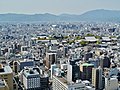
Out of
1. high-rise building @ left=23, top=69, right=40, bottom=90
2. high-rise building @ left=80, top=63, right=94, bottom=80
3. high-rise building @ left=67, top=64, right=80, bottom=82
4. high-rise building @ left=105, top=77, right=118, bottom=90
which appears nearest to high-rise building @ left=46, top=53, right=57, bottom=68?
high-rise building @ left=67, top=64, right=80, bottom=82

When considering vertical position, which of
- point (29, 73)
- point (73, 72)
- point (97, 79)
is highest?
point (29, 73)

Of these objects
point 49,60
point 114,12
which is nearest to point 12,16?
point 114,12

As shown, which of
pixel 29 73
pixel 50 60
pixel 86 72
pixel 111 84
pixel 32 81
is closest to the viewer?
pixel 111 84

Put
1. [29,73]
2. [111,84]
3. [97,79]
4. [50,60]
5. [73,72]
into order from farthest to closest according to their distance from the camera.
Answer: [50,60], [73,72], [97,79], [29,73], [111,84]

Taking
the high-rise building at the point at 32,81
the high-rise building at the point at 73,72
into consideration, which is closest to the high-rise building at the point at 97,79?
the high-rise building at the point at 73,72

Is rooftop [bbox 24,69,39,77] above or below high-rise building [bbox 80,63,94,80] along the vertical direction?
above

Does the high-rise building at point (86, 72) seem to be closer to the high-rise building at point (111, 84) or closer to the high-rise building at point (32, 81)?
the high-rise building at point (111, 84)

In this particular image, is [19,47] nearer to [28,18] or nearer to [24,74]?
[24,74]

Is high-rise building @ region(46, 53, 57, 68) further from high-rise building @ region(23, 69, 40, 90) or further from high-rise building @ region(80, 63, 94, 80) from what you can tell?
high-rise building @ region(23, 69, 40, 90)

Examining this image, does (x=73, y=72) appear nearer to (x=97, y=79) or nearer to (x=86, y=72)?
(x=86, y=72)

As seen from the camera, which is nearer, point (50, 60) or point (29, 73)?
point (29, 73)

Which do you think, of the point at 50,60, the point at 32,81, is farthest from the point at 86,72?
the point at 50,60
